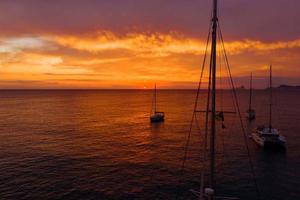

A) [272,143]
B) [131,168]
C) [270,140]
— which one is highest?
[270,140]

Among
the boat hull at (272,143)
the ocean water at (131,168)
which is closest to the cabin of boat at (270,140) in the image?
the boat hull at (272,143)

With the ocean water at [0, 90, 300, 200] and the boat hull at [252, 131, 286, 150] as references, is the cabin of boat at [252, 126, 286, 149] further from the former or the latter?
the ocean water at [0, 90, 300, 200]

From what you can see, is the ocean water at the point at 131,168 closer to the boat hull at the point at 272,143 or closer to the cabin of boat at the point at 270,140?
the boat hull at the point at 272,143

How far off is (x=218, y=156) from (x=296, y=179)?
14.5 meters

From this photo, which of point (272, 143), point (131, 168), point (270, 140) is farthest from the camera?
point (270, 140)

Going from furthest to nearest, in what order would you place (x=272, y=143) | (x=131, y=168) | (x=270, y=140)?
(x=270, y=140) → (x=272, y=143) → (x=131, y=168)

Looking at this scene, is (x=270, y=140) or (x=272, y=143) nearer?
(x=272, y=143)

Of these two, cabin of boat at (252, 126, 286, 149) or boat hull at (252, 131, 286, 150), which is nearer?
boat hull at (252, 131, 286, 150)

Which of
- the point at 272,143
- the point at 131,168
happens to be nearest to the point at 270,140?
the point at 272,143

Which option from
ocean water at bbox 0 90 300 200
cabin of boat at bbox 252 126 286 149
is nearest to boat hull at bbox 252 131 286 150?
cabin of boat at bbox 252 126 286 149

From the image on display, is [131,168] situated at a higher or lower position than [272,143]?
lower

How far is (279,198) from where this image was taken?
1259 inches

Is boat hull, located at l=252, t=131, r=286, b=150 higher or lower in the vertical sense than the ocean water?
higher

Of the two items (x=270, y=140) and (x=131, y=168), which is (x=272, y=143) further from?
(x=131, y=168)
